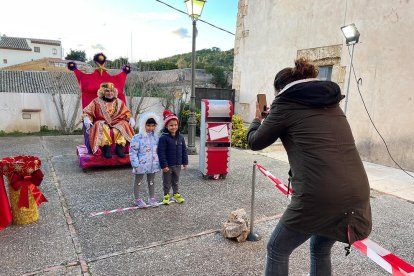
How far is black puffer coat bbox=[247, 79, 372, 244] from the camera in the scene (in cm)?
167

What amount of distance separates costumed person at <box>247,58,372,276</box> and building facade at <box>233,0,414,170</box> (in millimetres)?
5723

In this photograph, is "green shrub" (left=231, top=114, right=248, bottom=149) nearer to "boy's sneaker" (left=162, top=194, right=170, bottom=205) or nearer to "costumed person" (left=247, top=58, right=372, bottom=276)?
"boy's sneaker" (left=162, top=194, right=170, bottom=205)

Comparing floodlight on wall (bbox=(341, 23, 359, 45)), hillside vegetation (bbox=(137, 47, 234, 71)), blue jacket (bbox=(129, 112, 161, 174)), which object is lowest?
blue jacket (bbox=(129, 112, 161, 174))

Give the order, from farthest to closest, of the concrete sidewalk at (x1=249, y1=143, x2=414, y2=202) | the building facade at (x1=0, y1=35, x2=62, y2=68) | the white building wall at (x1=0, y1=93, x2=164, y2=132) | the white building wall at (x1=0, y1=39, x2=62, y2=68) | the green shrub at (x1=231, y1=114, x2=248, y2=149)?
the white building wall at (x1=0, y1=39, x2=62, y2=68), the building facade at (x1=0, y1=35, x2=62, y2=68), the white building wall at (x1=0, y1=93, x2=164, y2=132), the green shrub at (x1=231, y1=114, x2=248, y2=149), the concrete sidewalk at (x1=249, y1=143, x2=414, y2=202)

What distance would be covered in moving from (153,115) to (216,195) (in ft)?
5.32

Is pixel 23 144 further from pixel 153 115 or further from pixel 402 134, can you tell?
pixel 402 134

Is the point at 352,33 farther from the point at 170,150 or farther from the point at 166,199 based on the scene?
the point at 166,199

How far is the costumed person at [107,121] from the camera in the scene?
18.4 feet

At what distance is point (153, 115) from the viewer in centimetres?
405

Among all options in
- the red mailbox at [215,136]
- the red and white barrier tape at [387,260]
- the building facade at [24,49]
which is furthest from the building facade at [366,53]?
the building facade at [24,49]

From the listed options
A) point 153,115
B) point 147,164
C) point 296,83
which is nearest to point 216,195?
point 147,164

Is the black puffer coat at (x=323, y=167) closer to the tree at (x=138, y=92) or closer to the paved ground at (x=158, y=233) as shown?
the paved ground at (x=158, y=233)

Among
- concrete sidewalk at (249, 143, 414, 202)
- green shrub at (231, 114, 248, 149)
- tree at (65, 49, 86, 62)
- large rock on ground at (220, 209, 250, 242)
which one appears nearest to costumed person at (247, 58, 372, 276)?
large rock on ground at (220, 209, 250, 242)

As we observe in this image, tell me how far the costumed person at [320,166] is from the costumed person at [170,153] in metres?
2.41
